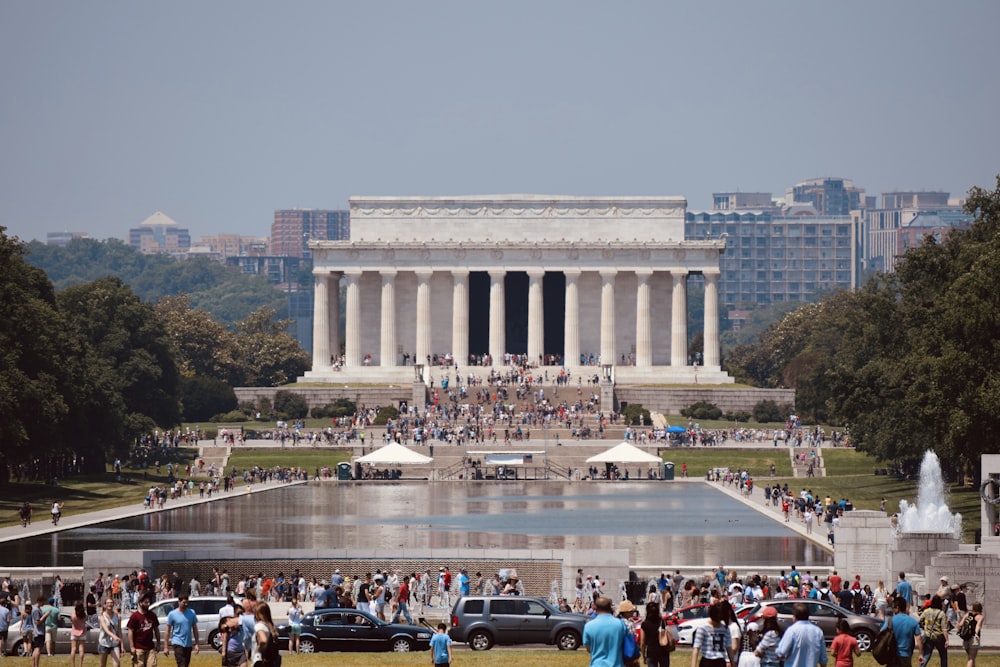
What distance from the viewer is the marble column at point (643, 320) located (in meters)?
152

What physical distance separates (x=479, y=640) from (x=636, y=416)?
86.0 metres

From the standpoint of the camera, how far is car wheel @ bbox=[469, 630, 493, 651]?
4044cm

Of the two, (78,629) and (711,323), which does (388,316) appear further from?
(78,629)

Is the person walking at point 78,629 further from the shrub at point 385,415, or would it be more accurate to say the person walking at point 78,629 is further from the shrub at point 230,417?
the shrub at point 230,417

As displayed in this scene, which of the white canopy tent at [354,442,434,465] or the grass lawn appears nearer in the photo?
the grass lawn

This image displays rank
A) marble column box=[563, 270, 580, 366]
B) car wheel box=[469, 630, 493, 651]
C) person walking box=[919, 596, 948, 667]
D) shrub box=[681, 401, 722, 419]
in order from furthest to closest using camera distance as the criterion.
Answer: marble column box=[563, 270, 580, 366] → shrub box=[681, 401, 722, 419] → car wheel box=[469, 630, 493, 651] → person walking box=[919, 596, 948, 667]

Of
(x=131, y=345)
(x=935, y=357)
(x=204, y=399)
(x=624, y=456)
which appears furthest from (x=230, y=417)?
(x=935, y=357)

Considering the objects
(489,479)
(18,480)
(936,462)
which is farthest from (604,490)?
(18,480)

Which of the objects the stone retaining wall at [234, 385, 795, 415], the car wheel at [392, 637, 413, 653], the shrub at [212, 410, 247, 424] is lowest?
the car wheel at [392, 637, 413, 653]

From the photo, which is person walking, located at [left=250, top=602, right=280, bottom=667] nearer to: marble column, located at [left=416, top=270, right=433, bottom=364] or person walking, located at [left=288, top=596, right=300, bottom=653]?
person walking, located at [left=288, top=596, right=300, bottom=653]

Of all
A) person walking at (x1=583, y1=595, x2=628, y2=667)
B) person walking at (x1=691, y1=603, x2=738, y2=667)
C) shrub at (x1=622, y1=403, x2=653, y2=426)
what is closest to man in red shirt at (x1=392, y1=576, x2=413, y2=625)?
person walking at (x1=691, y1=603, x2=738, y2=667)

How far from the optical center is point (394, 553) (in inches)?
2159

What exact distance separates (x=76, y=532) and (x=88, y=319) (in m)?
47.6

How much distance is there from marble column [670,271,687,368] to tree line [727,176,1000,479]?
33.3m
